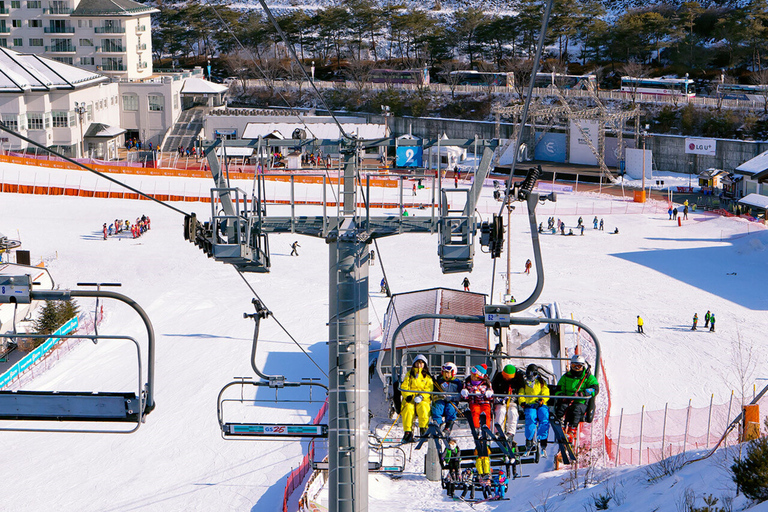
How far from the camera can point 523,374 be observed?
31.3 feet

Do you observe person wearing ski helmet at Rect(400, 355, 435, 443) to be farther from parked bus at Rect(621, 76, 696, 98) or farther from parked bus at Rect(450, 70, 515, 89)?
parked bus at Rect(450, 70, 515, 89)

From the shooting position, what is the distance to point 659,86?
5969cm

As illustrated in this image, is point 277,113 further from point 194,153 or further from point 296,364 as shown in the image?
point 296,364

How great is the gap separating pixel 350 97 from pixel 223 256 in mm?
59388

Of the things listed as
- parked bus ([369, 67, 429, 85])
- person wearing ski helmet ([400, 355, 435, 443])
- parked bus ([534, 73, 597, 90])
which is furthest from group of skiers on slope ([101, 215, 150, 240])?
parked bus ([534, 73, 597, 90])

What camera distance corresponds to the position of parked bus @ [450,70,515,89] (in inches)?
2506

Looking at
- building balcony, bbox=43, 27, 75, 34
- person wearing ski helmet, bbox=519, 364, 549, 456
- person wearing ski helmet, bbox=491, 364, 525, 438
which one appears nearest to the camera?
person wearing ski helmet, bbox=519, 364, 549, 456

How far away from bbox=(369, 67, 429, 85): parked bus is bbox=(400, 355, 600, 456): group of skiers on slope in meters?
57.5

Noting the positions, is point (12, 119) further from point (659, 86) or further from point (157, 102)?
point (659, 86)

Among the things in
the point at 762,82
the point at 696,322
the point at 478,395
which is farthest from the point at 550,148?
the point at 478,395

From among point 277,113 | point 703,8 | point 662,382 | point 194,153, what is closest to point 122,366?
point 662,382

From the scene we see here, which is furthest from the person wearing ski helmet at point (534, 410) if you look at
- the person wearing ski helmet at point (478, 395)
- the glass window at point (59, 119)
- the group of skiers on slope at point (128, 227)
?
the glass window at point (59, 119)

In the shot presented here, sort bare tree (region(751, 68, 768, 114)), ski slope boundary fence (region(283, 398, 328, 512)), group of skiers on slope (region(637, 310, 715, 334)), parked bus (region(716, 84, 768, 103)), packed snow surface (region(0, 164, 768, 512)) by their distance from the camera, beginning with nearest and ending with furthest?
ski slope boundary fence (region(283, 398, 328, 512))
packed snow surface (region(0, 164, 768, 512))
group of skiers on slope (region(637, 310, 715, 334))
bare tree (region(751, 68, 768, 114))
parked bus (region(716, 84, 768, 103))

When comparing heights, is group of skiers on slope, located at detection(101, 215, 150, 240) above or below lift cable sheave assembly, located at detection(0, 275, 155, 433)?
below
